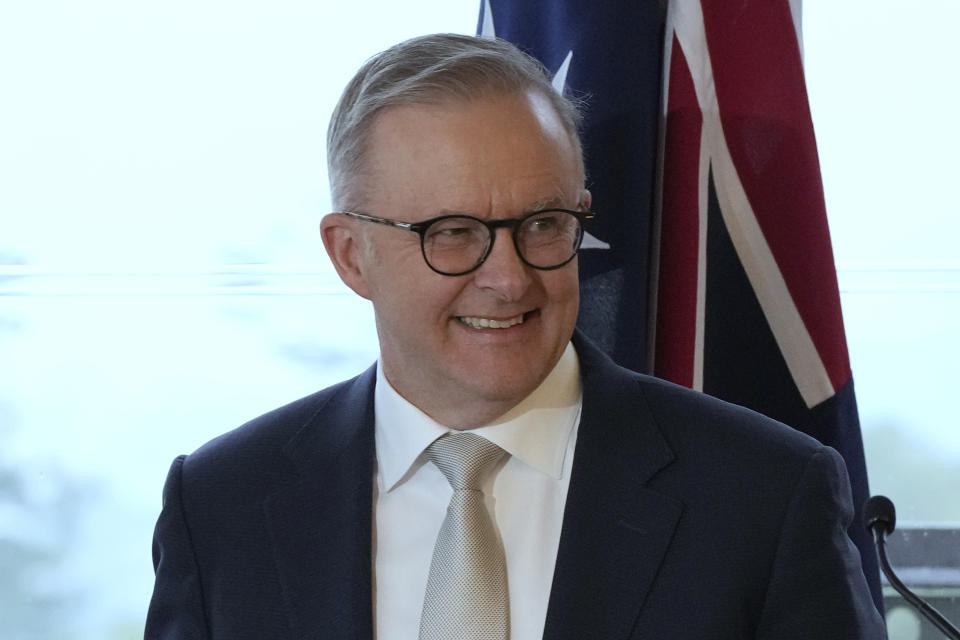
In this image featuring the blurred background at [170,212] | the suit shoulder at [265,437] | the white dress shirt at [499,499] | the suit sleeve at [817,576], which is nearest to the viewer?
the suit sleeve at [817,576]

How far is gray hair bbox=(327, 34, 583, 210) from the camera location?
149cm

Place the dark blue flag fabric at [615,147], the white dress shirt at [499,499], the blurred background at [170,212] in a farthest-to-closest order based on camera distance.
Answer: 1. the blurred background at [170,212]
2. the dark blue flag fabric at [615,147]
3. the white dress shirt at [499,499]

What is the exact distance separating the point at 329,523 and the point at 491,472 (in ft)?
0.69

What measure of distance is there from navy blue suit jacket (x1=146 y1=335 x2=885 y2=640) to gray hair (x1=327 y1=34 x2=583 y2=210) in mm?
313

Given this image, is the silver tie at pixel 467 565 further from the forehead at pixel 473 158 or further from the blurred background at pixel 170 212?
the blurred background at pixel 170 212

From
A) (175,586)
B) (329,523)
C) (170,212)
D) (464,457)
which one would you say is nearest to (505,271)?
(464,457)

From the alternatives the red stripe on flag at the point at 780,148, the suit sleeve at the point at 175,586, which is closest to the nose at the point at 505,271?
the suit sleeve at the point at 175,586

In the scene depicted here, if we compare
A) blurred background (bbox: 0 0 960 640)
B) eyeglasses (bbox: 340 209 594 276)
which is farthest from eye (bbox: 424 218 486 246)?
blurred background (bbox: 0 0 960 640)

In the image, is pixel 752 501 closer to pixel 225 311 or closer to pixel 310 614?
pixel 310 614

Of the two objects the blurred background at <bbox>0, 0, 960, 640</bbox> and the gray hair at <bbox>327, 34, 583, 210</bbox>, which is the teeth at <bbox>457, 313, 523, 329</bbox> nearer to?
the gray hair at <bbox>327, 34, 583, 210</bbox>

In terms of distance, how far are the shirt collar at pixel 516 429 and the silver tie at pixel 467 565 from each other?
0.03 meters

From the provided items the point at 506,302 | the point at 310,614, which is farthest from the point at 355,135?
the point at 310,614

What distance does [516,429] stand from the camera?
1.54 meters

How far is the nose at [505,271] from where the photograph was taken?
1.42 meters
